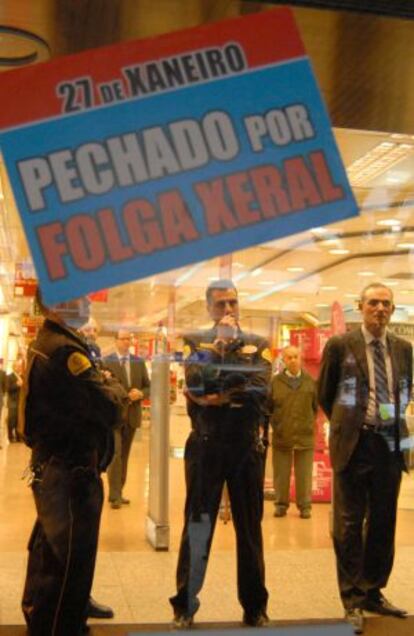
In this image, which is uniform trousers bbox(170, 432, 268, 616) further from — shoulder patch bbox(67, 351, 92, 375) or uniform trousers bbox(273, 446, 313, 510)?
uniform trousers bbox(273, 446, 313, 510)

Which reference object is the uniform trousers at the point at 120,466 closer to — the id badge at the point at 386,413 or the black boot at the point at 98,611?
the black boot at the point at 98,611

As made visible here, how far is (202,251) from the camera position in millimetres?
1974

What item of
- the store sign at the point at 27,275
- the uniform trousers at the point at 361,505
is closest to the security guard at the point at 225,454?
the uniform trousers at the point at 361,505

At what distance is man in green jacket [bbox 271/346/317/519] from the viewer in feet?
18.9

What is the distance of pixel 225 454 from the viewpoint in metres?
3.40

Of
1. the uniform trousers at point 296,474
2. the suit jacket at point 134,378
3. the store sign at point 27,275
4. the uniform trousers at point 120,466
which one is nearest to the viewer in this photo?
the store sign at point 27,275

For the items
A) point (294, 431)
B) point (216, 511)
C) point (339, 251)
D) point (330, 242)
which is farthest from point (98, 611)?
point (294, 431)

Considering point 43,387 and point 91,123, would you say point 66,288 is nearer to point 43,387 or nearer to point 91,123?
point 91,123

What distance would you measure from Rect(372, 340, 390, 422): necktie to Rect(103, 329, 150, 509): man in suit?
47.8 inches

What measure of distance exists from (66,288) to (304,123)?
0.73 m

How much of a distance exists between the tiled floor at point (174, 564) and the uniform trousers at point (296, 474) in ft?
0.33

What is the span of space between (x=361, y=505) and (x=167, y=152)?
7.09 ft

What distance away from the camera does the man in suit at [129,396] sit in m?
4.51

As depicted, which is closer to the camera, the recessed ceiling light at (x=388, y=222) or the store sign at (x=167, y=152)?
the store sign at (x=167, y=152)
